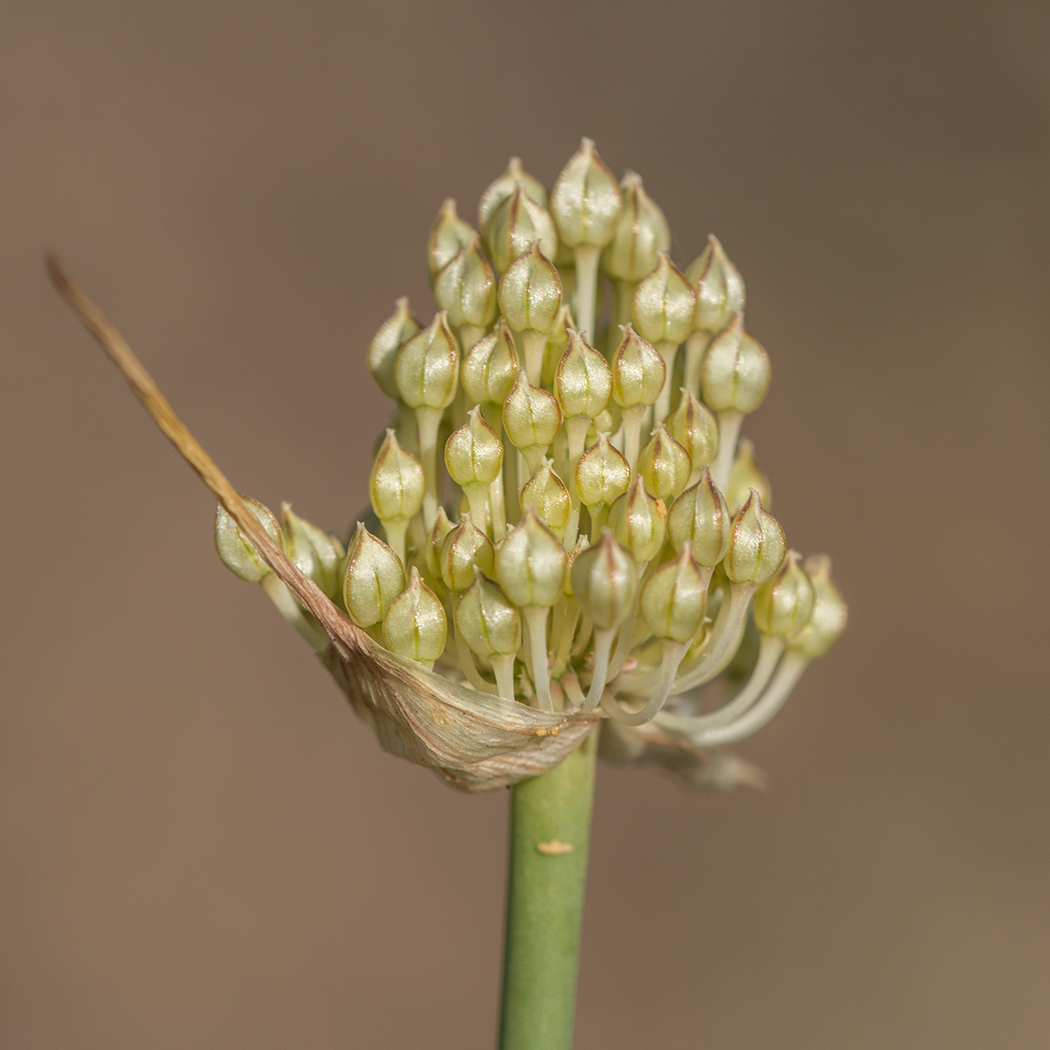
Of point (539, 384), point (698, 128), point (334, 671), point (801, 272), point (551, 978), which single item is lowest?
point (551, 978)

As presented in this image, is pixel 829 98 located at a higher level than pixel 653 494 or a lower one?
higher

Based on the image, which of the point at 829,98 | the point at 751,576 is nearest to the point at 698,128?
the point at 829,98

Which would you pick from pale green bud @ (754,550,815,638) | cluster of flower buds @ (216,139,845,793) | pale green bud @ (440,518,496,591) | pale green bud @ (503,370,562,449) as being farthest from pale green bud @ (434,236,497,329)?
pale green bud @ (754,550,815,638)

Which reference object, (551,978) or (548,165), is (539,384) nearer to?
(551,978)

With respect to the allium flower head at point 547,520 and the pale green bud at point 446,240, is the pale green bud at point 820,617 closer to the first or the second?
the allium flower head at point 547,520

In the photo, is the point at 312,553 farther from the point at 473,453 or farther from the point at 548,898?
the point at 548,898

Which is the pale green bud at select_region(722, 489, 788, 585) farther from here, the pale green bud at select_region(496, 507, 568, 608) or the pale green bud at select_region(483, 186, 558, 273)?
the pale green bud at select_region(483, 186, 558, 273)
